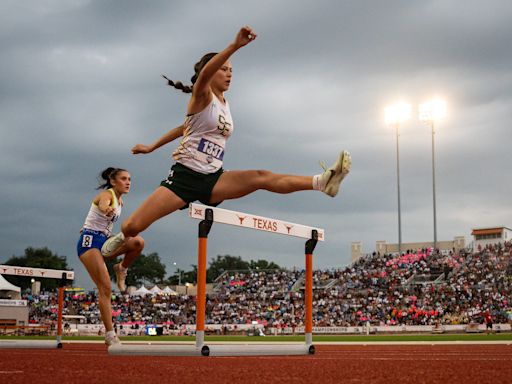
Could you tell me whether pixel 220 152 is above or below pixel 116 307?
above

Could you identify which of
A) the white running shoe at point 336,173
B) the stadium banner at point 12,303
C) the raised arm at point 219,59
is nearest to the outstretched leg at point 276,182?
the white running shoe at point 336,173

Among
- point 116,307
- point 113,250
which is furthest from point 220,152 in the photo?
point 116,307

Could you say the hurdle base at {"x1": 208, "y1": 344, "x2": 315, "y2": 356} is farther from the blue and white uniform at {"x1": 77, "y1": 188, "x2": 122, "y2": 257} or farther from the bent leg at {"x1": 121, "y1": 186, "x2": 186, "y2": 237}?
the blue and white uniform at {"x1": 77, "y1": 188, "x2": 122, "y2": 257}

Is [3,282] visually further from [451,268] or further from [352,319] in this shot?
[451,268]

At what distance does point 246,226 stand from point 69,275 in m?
6.46

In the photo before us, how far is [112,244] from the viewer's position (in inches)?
305

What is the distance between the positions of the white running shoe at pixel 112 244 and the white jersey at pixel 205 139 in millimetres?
1827

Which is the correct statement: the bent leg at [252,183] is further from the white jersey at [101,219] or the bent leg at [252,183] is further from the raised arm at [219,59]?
the white jersey at [101,219]

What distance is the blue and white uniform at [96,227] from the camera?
28.2 ft

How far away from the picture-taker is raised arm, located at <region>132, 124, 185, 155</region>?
6891 mm

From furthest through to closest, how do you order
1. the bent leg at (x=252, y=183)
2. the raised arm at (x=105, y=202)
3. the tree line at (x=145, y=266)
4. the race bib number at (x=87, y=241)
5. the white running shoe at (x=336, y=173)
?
1. the tree line at (x=145, y=266)
2. the race bib number at (x=87, y=241)
3. the raised arm at (x=105, y=202)
4. the bent leg at (x=252, y=183)
5. the white running shoe at (x=336, y=173)

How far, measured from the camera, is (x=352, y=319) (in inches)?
1425

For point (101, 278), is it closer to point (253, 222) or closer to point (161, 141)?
point (161, 141)

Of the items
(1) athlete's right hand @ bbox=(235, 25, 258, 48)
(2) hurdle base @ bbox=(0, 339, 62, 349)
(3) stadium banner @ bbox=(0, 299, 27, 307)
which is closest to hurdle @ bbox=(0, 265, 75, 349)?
(2) hurdle base @ bbox=(0, 339, 62, 349)
